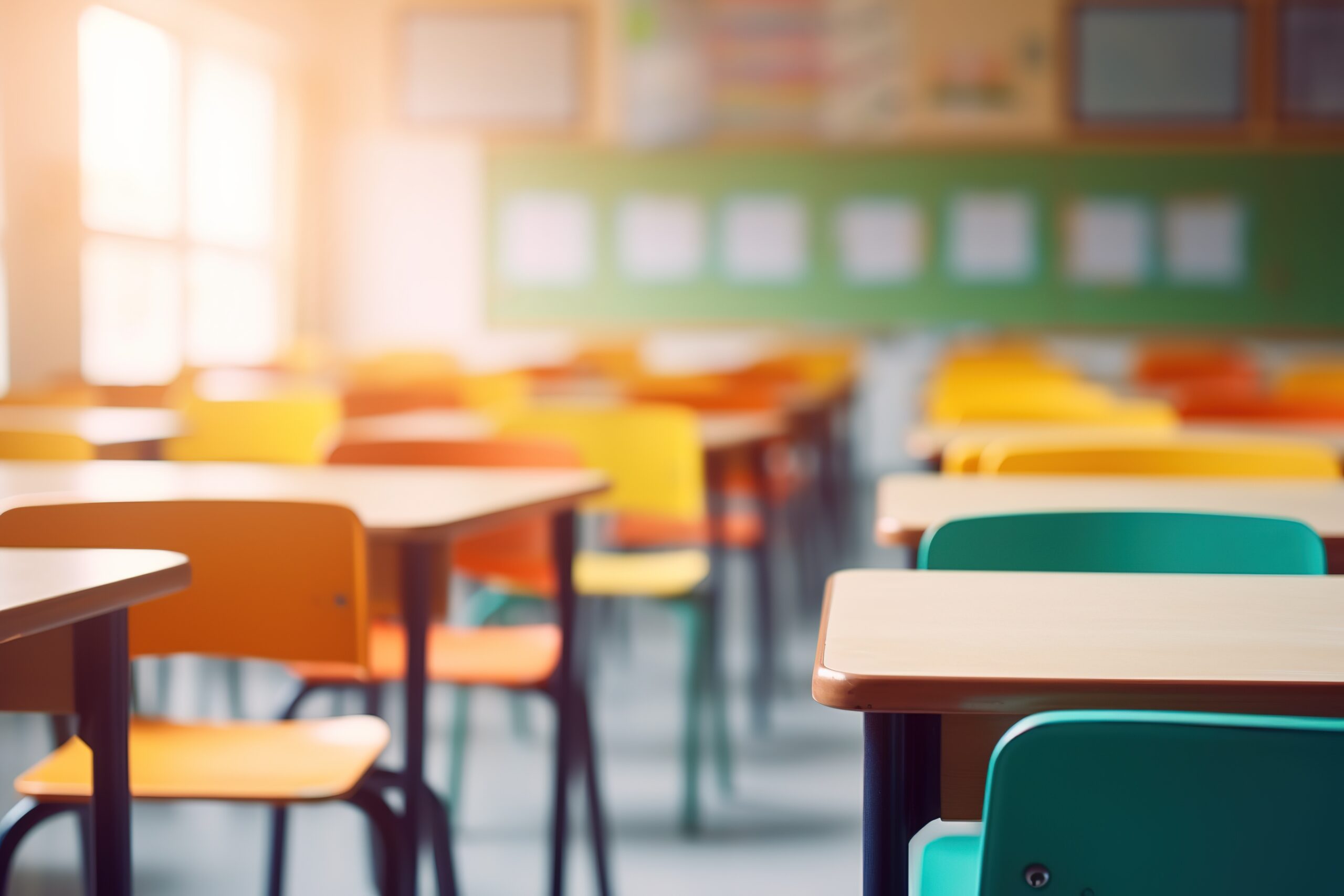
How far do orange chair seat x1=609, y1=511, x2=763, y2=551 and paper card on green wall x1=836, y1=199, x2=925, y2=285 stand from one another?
4.81 meters

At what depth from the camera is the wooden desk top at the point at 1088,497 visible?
162 cm

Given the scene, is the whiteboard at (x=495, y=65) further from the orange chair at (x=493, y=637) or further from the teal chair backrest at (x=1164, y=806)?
the teal chair backrest at (x=1164, y=806)

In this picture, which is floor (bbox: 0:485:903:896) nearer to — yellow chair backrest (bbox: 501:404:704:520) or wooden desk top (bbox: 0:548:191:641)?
yellow chair backrest (bbox: 501:404:704:520)

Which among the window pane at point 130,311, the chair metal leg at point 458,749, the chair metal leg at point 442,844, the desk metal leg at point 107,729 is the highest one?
the window pane at point 130,311

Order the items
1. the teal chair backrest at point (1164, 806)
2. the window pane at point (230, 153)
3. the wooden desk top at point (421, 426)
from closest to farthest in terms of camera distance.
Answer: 1. the teal chair backrest at point (1164, 806)
2. the wooden desk top at point (421, 426)
3. the window pane at point (230, 153)

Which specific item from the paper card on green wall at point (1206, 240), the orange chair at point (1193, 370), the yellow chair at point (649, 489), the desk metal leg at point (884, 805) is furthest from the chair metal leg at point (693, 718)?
the paper card on green wall at point (1206, 240)

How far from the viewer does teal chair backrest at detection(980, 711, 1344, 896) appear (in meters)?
0.70

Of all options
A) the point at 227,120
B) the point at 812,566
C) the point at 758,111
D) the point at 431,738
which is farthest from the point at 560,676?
the point at 758,111

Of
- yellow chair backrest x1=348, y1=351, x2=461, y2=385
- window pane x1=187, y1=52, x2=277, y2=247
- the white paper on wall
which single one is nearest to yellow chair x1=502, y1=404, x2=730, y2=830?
yellow chair backrest x1=348, y1=351, x2=461, y2=385

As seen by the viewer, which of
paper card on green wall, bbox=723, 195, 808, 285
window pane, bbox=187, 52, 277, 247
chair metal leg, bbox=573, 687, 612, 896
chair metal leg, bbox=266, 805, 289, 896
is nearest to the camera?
chair metal leg, bbox=266, 805, 289, 896

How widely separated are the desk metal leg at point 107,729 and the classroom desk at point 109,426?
147 cm

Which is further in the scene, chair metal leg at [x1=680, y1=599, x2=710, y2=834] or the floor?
chair metal leg at [x1=680, y1=599, x2=710, y2=834]

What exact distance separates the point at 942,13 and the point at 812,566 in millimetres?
4363

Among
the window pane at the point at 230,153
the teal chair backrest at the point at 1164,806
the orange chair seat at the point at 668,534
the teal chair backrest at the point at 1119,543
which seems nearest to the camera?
the teal chair backrest at the point at 1164,806
